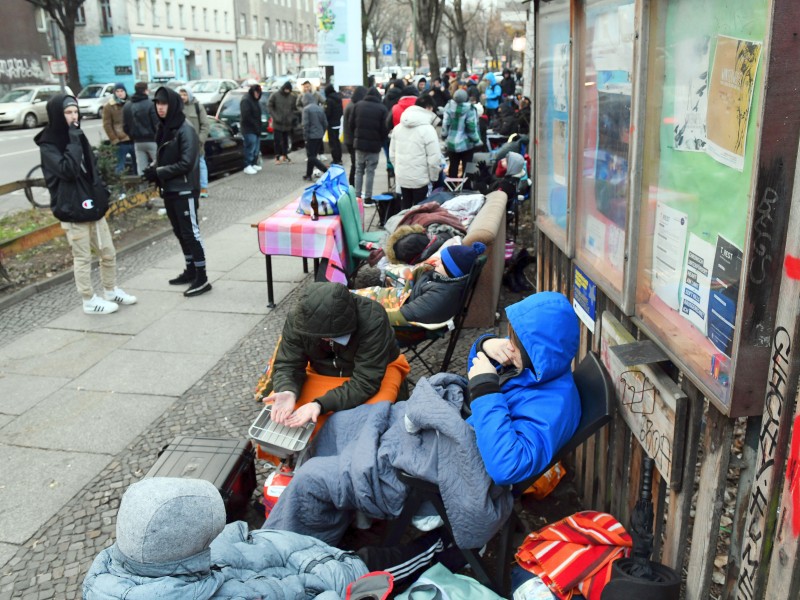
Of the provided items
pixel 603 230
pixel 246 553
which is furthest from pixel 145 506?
pixel 603 230

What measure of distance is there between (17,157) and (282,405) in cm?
1900

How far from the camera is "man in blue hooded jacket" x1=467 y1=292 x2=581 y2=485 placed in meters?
2.83

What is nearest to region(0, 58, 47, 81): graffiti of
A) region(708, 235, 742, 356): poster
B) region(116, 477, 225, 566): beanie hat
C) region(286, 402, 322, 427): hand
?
region(286, 402, 322, 427): hand

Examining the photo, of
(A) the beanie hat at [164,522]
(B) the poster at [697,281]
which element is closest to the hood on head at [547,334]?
(B) the poster at [697,281]

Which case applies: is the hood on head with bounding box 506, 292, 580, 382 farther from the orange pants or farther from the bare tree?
the bare tree

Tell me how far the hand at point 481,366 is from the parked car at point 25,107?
94.2 ft

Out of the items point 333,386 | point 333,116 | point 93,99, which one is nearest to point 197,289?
point 333,386

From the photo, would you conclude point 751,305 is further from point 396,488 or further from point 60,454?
point 60,454

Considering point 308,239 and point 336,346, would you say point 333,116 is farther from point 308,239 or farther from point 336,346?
point 336,346

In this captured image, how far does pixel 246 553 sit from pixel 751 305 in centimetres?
191

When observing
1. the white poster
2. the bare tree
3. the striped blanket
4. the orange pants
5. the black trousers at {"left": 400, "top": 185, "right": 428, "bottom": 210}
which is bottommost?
the striped blanket

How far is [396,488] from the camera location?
3131mm

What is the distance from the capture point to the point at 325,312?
145 inches

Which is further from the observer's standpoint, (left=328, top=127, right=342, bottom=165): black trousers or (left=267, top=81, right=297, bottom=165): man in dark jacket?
(left=267, top=81, right=297, bottom=165): man in dark jacket
